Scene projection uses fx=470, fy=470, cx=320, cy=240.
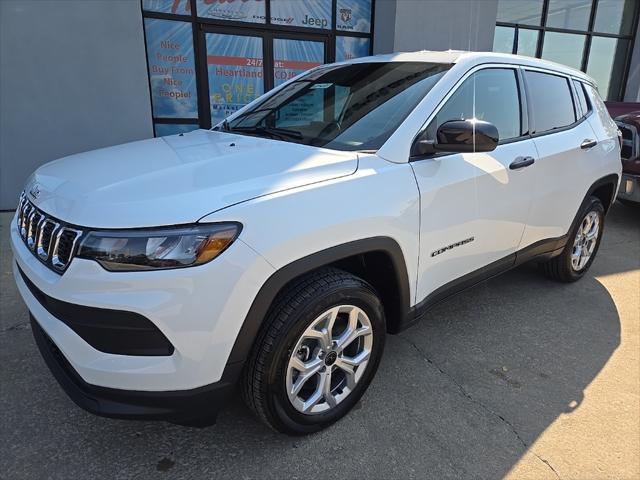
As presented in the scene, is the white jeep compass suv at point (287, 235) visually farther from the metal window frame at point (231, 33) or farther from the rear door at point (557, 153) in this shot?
the metal window frame at point (231, 33)

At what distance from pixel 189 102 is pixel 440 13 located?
178 inches

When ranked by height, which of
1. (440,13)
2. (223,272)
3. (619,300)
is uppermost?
(440,13)

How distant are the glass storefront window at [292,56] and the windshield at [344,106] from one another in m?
4.56

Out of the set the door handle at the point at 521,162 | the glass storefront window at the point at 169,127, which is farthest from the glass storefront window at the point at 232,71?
the door handle at the point at 521,162

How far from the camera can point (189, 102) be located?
720cm

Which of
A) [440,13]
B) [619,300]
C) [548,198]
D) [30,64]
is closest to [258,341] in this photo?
[548,198]

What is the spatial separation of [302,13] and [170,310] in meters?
7.23

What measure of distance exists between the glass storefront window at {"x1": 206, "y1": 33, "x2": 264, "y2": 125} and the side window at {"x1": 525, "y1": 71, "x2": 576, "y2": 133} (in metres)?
5.11

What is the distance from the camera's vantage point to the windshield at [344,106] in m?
2.50

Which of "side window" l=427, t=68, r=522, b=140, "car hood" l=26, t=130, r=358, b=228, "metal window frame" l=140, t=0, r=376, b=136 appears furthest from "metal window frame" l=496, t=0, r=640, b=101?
"car hood" l=26, t=130, r=358, b=228

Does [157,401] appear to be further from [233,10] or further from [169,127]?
[233,10]

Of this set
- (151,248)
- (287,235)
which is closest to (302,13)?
(287,235)

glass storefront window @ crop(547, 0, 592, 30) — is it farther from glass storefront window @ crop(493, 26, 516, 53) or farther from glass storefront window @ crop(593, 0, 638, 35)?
glass storefront window @ crop(493, 26, 516, 53)

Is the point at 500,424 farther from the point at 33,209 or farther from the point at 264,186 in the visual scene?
the point at 33,209
